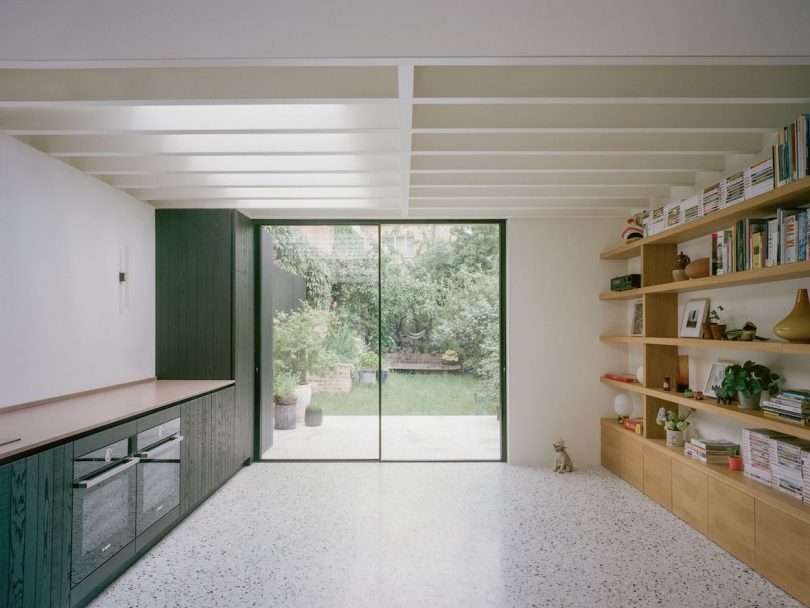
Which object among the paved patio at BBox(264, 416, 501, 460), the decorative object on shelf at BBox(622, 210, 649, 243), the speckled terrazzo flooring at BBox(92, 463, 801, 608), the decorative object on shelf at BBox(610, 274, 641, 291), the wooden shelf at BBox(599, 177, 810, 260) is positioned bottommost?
the speckled terrazzo flooring at BBox(92, 463, 801, 608)

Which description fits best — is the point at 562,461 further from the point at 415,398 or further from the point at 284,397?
the point at 284,397

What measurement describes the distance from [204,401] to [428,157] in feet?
8.42

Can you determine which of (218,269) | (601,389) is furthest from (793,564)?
(218,269)

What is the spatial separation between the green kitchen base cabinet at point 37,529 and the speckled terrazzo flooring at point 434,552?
1.60 feet

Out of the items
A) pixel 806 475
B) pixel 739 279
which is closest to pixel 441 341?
pixel 739 279

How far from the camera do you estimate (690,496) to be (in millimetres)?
3799

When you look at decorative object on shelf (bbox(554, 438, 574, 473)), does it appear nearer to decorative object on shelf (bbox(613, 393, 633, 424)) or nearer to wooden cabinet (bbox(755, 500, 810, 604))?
decorative object on shelf (bbox(613, 393, 633, 424))

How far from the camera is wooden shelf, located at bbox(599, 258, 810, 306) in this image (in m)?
2.79

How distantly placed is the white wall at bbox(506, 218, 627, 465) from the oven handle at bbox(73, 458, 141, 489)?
143 inches

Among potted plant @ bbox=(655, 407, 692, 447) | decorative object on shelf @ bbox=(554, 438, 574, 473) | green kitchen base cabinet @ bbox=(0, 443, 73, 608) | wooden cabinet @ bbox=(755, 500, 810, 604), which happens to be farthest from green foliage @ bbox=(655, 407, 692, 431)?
green kitchen base cabinet @ bbox=(0, 443, 73, 608)

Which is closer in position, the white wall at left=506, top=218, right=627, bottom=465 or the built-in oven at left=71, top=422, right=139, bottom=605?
the built-in oven at left=71, top=422, right=139, bottom=605

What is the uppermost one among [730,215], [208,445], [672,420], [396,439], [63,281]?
[730,215]

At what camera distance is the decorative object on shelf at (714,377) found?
3891 mm

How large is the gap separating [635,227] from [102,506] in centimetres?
460
